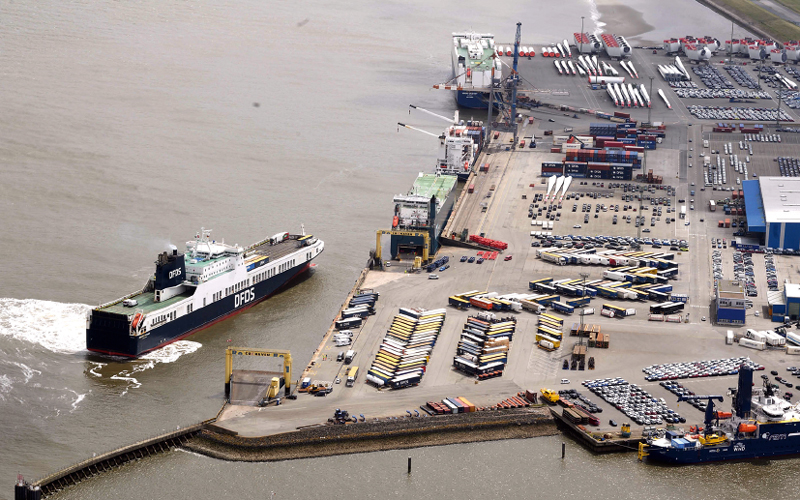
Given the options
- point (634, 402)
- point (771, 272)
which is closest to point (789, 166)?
point (771, 272)

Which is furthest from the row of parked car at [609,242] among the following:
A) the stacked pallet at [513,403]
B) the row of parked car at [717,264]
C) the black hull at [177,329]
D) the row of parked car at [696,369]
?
the stacked pallet at [513,403]

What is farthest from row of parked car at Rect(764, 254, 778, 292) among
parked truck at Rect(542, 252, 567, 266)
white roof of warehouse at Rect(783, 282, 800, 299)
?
parked truck at Rect(542, 252, 567, 266)

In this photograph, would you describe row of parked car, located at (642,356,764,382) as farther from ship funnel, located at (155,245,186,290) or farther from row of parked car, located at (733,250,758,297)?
ship funnel, located at (155,245,186,290)

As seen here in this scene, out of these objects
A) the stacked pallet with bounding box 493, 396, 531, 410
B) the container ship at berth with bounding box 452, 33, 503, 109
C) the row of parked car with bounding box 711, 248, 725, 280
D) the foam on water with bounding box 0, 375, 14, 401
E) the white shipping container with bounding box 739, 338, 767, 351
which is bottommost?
the foam on water with bounding box 0, 375, 14, 401

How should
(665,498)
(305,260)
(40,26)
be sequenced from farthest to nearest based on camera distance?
(40,26) < (305,260) < (665,498)

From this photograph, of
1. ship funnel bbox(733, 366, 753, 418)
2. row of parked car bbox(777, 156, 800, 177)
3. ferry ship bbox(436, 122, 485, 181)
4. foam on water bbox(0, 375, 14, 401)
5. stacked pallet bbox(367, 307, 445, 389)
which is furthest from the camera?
row of parked car bbox(777, 156, 800, 177)

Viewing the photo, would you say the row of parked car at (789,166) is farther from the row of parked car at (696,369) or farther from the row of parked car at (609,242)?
the row of parked car at (696,369)

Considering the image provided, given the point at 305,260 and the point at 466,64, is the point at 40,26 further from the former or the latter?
the point at 305,260

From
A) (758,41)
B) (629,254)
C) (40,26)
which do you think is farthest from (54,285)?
(758,41)
